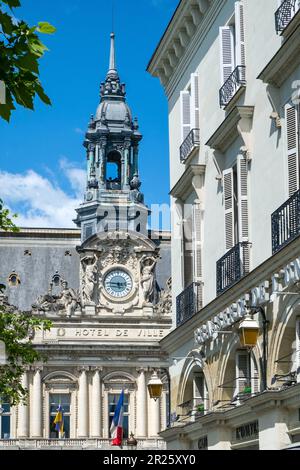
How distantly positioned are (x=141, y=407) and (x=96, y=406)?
295 cm

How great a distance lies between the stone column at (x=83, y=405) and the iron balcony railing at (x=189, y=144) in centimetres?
5082

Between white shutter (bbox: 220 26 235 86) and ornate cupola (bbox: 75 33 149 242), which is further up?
ornate cupola (bbox: 75 33 149 242)

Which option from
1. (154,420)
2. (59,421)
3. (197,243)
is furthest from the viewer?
(154,420)

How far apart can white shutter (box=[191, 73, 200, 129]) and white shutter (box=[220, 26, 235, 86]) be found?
302 centimetres

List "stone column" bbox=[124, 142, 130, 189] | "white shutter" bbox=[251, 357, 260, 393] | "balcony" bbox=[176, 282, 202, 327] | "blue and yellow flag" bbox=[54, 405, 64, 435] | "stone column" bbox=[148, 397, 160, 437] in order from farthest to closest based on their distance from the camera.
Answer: "stone column" bbox=[124, 142, 130, 189]
"stone column" bbox=[148, 397, 160, 437]
"blue and yellow flag" bbox=[54, 405, 64, 435]
"balcony" bbox=[176, 282, 202, 327]
"white shutter" bbox=[251, 357, 260, 393]

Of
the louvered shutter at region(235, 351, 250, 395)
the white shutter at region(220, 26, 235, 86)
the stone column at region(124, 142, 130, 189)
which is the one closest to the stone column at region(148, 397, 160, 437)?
the stone column at region(124, 142, 130, 189)

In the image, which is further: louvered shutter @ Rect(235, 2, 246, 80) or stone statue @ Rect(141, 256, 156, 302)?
stone statue @ Rect(141, 256, 156, 302)

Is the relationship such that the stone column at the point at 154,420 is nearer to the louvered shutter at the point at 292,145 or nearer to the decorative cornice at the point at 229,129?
the decorative cornice at the point at 229,129

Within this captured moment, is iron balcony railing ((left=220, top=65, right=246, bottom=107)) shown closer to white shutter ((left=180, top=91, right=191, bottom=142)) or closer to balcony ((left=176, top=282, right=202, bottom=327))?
white shutter ((left=180, top=91, right=191, bottom=142))

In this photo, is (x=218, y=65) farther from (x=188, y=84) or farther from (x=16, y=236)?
(x=16, y=236)

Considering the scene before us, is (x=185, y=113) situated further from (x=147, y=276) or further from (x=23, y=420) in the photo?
(x=23, y=420)

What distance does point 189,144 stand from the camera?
31406 millimetres

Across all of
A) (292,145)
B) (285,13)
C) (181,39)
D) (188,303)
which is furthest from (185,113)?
(292,145)

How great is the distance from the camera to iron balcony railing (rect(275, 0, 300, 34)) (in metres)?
22.6
